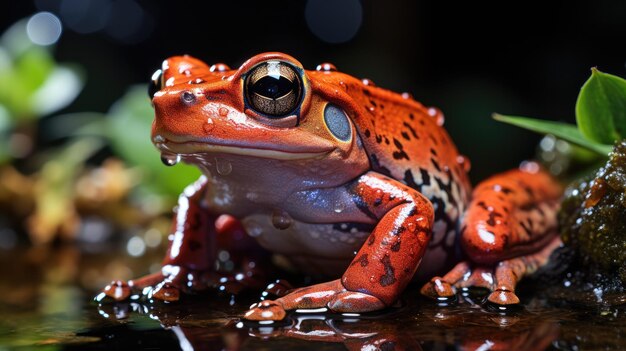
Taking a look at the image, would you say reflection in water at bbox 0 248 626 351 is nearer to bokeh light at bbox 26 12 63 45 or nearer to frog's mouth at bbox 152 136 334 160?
frog's mouth at bbox 152 136 334 160

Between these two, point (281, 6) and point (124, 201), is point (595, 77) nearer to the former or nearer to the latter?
point (124, 201)

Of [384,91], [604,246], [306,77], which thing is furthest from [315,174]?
[604,246]

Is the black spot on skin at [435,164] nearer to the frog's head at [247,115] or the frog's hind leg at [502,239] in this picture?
the frog's hind leg at [502,239]

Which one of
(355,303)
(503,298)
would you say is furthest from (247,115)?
(503,298)

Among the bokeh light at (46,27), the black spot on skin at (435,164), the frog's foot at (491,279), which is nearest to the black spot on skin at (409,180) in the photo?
the black spot on skin at (435,164)

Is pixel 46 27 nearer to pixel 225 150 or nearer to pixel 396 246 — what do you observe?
pixel 225 150

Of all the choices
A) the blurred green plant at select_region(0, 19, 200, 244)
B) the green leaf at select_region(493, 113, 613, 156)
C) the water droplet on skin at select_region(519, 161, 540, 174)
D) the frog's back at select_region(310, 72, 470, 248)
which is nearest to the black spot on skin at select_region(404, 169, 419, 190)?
the frog's back at select_region(310, 72, 470, 248)
